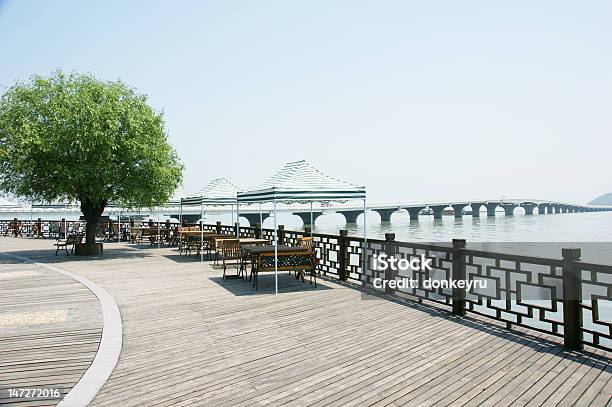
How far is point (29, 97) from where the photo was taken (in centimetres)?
1653

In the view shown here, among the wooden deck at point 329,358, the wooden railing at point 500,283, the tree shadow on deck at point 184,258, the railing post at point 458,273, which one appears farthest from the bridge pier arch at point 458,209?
the wooden deck at point 329,358

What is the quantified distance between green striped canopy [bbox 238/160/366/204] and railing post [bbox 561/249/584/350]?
499 centimetres

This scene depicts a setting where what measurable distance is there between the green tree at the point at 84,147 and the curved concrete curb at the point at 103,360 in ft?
30.2

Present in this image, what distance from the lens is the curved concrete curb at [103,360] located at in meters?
3.98

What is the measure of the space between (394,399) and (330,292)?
5.12 meters

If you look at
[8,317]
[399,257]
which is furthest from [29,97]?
[399,257]

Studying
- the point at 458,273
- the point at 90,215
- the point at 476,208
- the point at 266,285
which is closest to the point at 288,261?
the point at 266,285

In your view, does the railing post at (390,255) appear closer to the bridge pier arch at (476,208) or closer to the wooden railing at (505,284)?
the wooden railing at (505,284)

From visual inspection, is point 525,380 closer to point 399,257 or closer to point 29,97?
point 399,257

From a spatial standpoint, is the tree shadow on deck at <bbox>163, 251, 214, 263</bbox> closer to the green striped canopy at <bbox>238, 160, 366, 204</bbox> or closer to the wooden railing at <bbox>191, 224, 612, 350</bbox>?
the wooden railing at <bbox>191, 224, 612, 350</bbox>

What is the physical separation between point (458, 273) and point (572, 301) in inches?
73.9

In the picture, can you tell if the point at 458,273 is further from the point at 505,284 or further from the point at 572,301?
the point at 572,301

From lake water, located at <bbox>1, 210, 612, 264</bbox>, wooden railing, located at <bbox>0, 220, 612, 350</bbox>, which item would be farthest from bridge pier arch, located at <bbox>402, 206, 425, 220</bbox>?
wooden railing, located at <bbox>0, 220, 612, 350</bbox>

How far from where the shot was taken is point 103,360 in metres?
4.96
